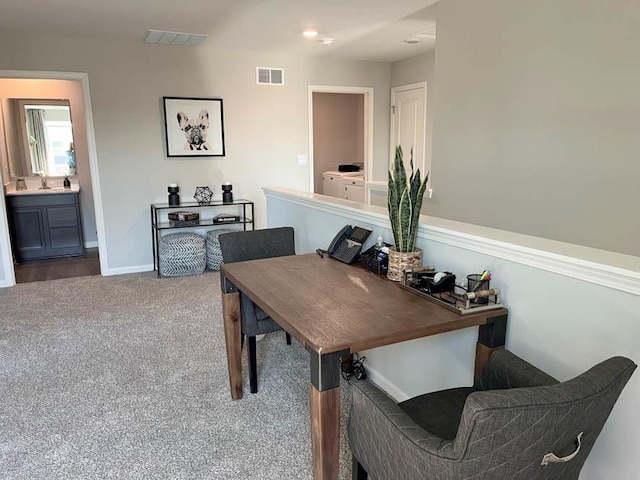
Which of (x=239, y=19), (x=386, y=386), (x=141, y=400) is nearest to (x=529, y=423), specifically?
(x=386, y=386)

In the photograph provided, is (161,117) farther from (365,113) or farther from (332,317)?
(332,317)

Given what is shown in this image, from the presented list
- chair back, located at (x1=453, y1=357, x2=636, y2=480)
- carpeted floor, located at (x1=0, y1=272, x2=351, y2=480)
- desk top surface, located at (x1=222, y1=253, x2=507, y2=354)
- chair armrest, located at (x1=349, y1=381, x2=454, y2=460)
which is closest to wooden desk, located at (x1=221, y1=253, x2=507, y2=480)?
desk top surface, located at (x1=222, y1=253, x2=507, y2=354)

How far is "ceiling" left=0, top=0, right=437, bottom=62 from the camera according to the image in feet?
11.6

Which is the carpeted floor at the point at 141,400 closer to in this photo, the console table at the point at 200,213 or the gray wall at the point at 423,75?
the console table at the point at 200,213

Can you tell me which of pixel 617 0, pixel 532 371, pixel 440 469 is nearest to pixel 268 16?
pixel 617 0

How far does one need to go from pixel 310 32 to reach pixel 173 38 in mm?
1350

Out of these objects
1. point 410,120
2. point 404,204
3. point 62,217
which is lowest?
point 62,217

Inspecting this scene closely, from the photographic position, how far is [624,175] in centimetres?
253

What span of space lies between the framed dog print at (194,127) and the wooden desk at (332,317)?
3203 millimetres

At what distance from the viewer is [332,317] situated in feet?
5.23

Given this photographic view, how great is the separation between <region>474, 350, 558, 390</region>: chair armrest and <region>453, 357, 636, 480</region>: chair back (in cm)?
31

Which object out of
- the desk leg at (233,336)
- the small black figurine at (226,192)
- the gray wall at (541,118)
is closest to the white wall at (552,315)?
the desk leg at (233,336)

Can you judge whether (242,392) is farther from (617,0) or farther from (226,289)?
(617,0)

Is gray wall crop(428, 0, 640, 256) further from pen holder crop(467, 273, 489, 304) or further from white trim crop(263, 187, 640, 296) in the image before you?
pen holder crop(467, 273, 489, 304)
